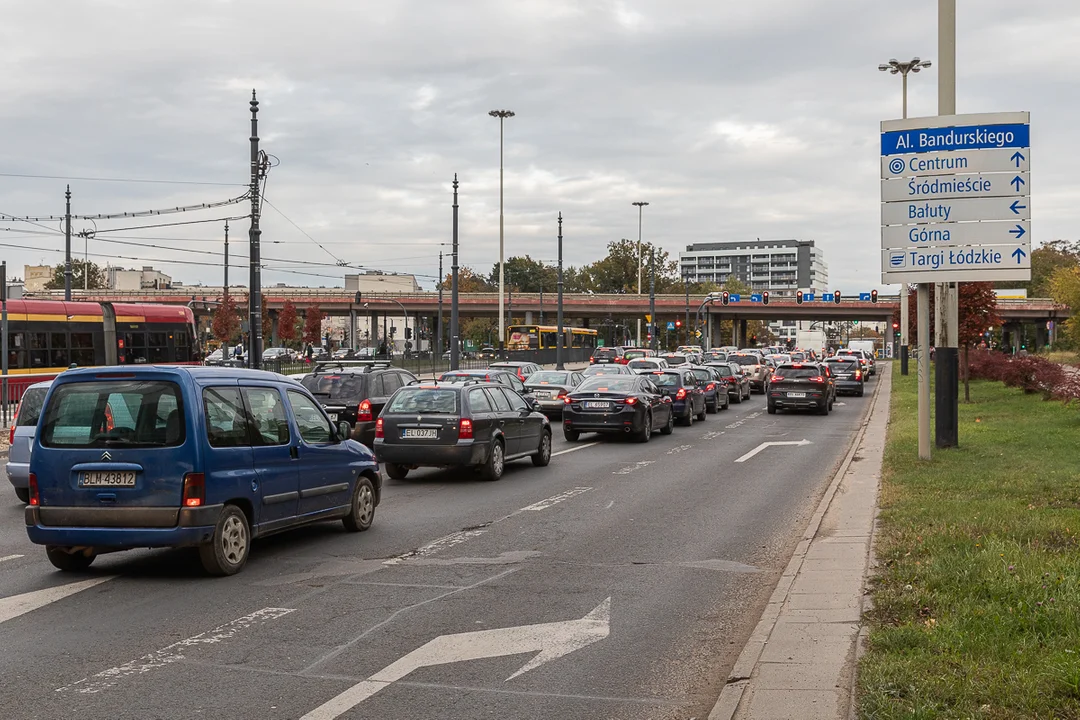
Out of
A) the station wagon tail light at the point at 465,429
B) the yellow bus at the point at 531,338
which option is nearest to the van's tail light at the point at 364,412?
the station wagon tail light at the point at 465,429

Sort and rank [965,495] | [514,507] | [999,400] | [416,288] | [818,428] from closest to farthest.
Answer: [965,495], [514,507], [818,428], [999,400], [416,288]

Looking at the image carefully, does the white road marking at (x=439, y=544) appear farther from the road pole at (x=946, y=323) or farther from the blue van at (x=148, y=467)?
the road pole at (x=946, y=323)

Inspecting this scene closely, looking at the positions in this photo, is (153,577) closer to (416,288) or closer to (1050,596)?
(1050,596)

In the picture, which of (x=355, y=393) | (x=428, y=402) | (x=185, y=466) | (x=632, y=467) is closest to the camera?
(x=185, y=466)

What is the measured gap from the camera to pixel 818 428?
29.2 meters

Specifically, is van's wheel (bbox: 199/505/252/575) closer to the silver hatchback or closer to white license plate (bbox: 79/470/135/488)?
white license plate (bbox: 79/470/135/488)

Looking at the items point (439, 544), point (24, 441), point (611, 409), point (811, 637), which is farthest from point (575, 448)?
point (811, 637)

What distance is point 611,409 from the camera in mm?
24109

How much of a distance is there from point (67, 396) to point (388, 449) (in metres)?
7.68

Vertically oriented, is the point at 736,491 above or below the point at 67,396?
below

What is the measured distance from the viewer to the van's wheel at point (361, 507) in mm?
11617

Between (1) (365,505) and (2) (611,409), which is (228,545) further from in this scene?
(2) (611,409)

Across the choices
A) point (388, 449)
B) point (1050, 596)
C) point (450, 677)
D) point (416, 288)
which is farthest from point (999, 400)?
point (416, 288)

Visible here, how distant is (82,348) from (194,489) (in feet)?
93.2
